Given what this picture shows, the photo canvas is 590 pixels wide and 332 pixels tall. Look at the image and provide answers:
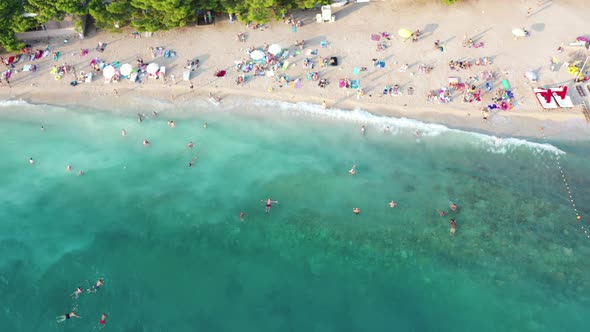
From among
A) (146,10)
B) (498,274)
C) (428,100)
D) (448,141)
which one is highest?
(146,10)

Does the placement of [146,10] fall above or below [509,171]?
above

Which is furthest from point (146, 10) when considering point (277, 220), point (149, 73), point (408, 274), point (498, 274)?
point (498, 274)

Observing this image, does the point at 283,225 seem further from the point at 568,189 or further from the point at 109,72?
the point at 109,72

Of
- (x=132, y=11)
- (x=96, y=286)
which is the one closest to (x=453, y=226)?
(x=96, y=286)

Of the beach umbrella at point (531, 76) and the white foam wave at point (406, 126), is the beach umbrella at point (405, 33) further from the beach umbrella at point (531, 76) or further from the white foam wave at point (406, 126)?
the beach umbrella at point (531, 76)

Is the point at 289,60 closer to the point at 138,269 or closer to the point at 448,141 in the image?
the point at 448,141
